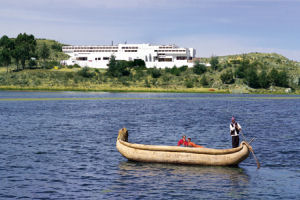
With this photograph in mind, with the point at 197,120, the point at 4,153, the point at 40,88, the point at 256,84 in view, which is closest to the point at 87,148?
the point at 4,153

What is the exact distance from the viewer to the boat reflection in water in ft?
78.3

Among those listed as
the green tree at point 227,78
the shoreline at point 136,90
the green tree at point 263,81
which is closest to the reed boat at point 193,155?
the shoreline at point 136,90

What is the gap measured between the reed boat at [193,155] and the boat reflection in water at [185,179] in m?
0.38

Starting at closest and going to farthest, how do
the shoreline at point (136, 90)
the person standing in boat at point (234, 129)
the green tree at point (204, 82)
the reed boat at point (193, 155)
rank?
the reed boat at point (193, 155), the person standing in boat at point (234, 129), the shoreline at point (136, 90), the green tree at point (204, 82)

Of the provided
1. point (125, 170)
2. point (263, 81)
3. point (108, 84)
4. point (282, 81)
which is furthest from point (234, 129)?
point (282, 81)

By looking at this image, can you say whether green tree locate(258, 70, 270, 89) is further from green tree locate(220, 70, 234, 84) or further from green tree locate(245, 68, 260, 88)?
green tree locate(220, 70, 234, 84)

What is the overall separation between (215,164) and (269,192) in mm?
6186


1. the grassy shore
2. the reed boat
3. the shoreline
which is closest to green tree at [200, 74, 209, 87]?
the grassy shore

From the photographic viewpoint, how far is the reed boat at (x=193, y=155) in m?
29.3

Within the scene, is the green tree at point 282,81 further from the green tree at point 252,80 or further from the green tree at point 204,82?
the green tree at point 204,82

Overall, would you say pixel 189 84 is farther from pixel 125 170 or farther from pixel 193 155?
pixel 125 170

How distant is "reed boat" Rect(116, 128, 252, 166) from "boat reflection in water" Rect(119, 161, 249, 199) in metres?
0.38

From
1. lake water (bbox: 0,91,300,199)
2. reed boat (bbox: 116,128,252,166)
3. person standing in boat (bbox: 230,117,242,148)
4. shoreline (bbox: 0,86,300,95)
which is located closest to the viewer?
lake water (bbox: 0,91,300,199)

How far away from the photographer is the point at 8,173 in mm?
28000
